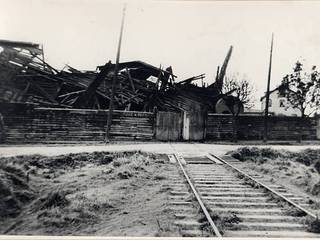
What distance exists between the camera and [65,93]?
73.5 feet

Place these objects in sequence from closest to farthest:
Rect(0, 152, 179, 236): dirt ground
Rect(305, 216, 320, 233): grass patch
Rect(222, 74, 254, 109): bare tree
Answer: Rect(305, 216, 320, 233): grass patch, Rect(0, 152, 179, 236): dirt ground, Rect(222, 74, 254, 109): bare tree

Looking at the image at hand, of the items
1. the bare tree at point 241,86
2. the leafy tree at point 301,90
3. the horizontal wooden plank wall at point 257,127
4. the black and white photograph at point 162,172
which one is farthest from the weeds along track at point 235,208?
the bare tree at point 241,86

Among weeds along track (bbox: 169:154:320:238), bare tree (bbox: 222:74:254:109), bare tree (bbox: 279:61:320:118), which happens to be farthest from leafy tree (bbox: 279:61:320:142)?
bare tree (bbox: 222:74:254:109)

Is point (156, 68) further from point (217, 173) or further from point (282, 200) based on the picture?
point (282, 200)

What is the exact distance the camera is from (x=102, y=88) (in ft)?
73.8

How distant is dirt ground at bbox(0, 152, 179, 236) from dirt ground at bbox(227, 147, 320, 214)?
257 cm

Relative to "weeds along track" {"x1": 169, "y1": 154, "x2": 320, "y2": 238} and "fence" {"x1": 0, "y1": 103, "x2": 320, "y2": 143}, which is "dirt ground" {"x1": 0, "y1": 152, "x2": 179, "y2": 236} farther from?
"fence" {"x1": 0, "y1": 103, "x2": 320, "y2": 143}

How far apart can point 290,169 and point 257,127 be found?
555 inches

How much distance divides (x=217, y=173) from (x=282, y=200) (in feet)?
9.91

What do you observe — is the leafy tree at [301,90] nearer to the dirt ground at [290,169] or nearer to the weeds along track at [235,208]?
the dirt ground at [290,169]

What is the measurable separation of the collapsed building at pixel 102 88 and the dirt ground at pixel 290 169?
933 centimetres

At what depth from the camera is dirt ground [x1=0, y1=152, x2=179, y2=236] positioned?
5203 mm

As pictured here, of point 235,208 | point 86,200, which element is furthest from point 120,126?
point 235,208

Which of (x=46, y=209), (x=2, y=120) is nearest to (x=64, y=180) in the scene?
(x=46, y=209)
